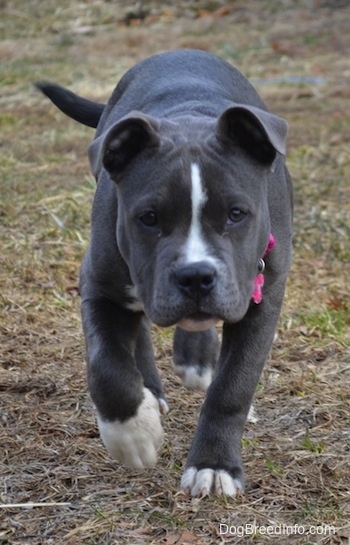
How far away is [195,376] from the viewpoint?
624cm

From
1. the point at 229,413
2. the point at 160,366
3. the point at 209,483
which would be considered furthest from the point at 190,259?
the point at 160,366

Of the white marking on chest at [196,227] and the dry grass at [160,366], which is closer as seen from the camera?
the white marking on chest at [196,227]

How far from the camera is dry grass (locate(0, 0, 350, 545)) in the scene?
4.75 m

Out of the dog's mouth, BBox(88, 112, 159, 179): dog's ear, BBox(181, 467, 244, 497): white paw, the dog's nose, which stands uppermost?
BBox(88, 112, 159, 179): dog's ear

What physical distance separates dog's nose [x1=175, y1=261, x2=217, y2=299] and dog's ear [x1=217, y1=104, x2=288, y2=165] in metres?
0.60

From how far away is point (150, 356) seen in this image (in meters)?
6.10

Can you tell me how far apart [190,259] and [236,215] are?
1.13ft

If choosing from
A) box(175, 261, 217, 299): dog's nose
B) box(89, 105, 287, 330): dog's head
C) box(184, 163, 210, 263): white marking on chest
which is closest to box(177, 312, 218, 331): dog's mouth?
box(89, 105, 287, 330): dog's head

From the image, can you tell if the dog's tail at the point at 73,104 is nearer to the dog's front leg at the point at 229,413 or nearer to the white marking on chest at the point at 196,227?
the dog's front leg at the point at 229,413

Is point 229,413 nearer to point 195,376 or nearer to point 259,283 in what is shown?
point 259,283

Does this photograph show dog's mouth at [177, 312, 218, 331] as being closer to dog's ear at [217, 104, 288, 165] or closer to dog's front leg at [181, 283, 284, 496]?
dog's front leg at [181, 283, 284, 496]

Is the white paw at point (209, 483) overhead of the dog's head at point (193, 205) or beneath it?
beneath

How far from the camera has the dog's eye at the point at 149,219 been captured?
4.74 metres

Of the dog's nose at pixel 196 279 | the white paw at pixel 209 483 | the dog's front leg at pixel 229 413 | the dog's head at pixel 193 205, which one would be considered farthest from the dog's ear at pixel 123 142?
the white paw at pixel 209 483
